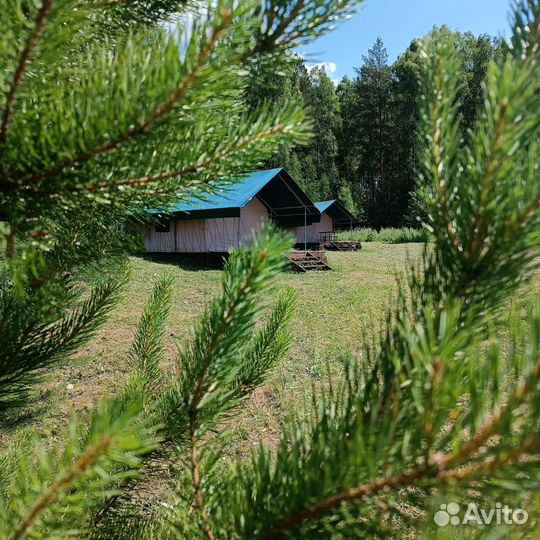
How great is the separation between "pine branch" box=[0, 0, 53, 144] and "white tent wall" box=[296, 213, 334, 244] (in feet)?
87.0

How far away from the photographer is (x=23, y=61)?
2.48 ft

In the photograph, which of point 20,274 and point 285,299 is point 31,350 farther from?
point 285,299

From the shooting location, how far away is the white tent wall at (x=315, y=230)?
92.4 ft

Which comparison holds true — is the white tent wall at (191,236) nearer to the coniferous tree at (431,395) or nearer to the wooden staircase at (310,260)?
the wooden staircase at (310,260)

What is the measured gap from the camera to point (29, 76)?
2.81 ft

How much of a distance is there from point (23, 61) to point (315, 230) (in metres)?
31.0

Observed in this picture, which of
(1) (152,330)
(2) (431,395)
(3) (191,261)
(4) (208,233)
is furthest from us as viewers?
(3) (191,261)

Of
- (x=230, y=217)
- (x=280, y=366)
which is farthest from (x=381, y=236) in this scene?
(x=280, y=366)

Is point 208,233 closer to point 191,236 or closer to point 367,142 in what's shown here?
point 191,236

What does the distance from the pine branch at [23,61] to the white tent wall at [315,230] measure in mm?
26529

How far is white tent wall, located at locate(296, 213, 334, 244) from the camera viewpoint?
92.4ft

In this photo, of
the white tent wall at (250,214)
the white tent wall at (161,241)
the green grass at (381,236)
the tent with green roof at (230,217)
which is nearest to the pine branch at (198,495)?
the tent with green roof at (230,217)

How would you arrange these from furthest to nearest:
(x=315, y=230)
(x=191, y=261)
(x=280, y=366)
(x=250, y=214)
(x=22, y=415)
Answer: (x=315, y=230) → (x=250, y=214) → (x=191, y=261) → (x=280, y=366) → (x=22, y=415)
